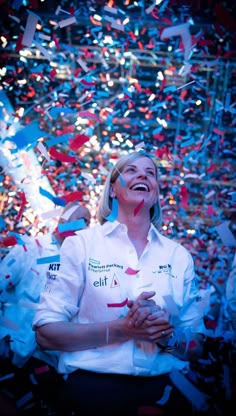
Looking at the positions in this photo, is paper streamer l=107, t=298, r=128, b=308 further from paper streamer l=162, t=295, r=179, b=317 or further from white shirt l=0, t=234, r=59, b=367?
white shirt l=0, t=234, r=59, b=367

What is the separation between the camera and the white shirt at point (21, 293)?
7.83 ft

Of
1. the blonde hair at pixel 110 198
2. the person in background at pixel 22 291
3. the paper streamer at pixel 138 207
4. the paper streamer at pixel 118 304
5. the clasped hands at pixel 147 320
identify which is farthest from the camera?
the person in background at pixel 22 291

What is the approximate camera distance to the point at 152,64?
5449 mm

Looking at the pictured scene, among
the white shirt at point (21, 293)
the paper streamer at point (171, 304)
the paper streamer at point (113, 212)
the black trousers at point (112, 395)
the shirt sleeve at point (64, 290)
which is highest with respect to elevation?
the paper streamer at point (113, 212)

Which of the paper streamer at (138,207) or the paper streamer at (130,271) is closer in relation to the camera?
the paper streamer at (130,271)

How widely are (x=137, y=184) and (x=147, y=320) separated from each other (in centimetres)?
77

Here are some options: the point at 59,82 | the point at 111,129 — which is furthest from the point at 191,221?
the point at 59,82

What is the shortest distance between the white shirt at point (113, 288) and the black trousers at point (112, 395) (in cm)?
4

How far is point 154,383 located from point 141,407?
10cm

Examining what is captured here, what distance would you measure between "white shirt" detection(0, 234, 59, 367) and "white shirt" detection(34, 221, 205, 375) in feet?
3.28

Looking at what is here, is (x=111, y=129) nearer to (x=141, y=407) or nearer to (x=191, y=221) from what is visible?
(x=191, y=221)

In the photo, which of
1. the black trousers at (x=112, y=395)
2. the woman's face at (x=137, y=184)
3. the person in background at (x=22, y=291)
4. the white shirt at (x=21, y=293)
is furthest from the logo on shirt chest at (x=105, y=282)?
the white shirt at (x=21, y=293)

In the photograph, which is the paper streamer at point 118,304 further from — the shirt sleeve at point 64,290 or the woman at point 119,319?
the shirt sleeve at point 64,290

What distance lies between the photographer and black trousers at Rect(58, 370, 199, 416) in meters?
1.33
